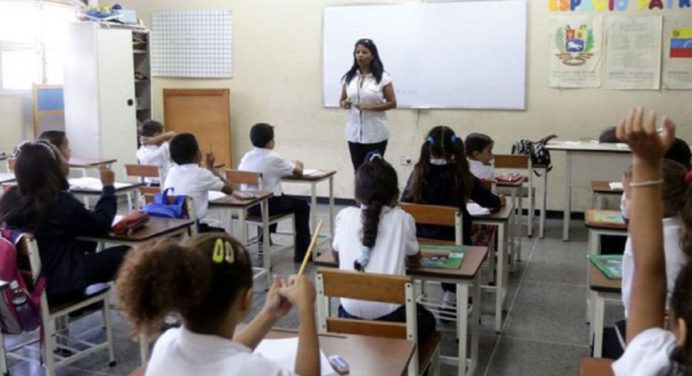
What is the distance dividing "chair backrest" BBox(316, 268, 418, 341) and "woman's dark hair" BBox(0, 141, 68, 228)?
1438 mm

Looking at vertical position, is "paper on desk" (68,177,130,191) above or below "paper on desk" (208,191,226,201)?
above

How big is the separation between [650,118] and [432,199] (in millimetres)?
2603

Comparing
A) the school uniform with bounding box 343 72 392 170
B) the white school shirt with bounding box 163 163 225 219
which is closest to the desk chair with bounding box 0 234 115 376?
the white school shirt with bounding box 163 163 225 219

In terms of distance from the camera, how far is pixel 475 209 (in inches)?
153

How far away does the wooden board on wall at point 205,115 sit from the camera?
7762 millimetres

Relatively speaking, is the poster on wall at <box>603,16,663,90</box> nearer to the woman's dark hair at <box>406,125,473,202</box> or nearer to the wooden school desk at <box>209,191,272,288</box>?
the woman's dark hair at <box>406,125,473,202</box>

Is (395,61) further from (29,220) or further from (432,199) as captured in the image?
(29,220)

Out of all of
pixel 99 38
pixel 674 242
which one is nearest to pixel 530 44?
pixel 99 38

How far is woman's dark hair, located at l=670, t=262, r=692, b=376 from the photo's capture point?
40.2 inches

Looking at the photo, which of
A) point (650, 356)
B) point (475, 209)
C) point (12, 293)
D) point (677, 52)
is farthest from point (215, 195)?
point (677, 52)

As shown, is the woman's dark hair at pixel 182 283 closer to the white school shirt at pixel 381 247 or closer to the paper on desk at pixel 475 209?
the white school shirt at pixel 381 247

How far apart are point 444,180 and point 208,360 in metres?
2.52

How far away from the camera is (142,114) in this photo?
26.0ft

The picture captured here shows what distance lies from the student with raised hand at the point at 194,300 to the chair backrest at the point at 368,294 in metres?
0.80
